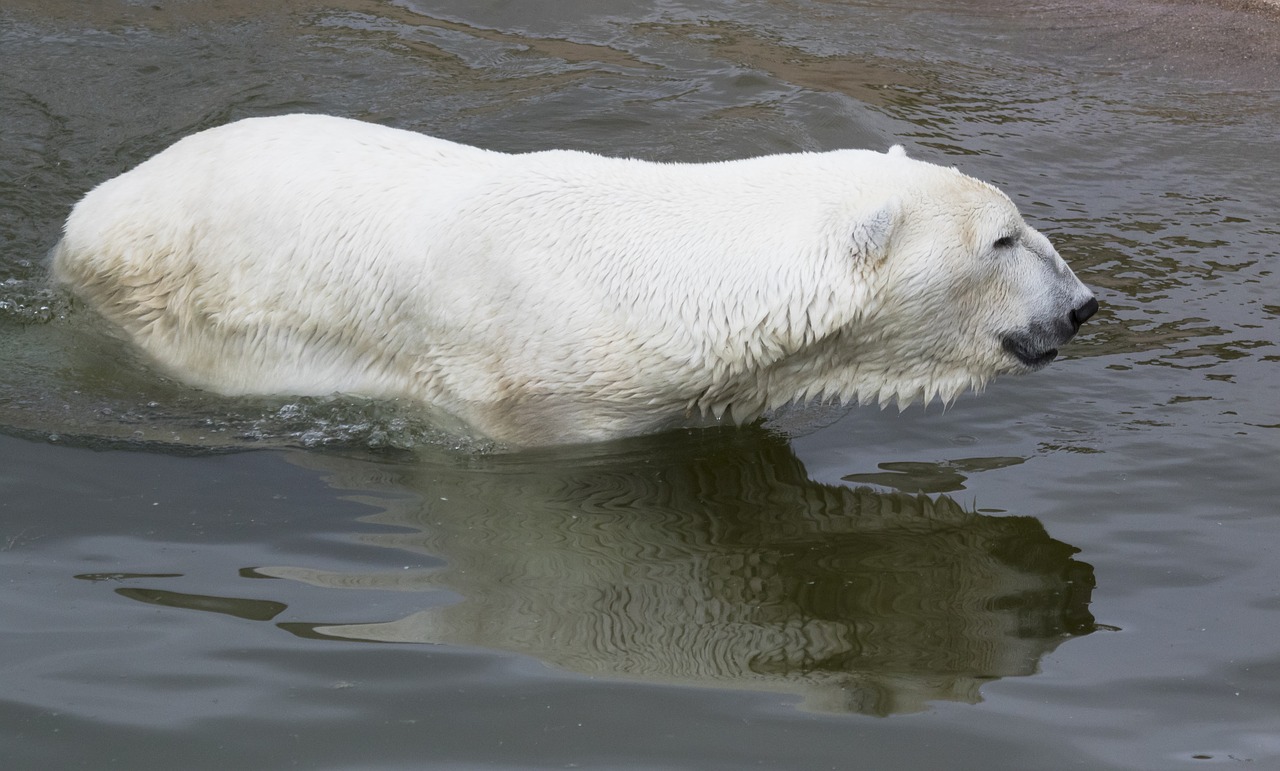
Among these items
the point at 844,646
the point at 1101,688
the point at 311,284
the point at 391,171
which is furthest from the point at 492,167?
the point at 1101,688

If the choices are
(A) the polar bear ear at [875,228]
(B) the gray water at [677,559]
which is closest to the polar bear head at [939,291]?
(A) the polar bear ear at [875,228]

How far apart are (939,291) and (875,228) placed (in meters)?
0.32

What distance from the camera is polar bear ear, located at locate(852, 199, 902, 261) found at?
3436 mm

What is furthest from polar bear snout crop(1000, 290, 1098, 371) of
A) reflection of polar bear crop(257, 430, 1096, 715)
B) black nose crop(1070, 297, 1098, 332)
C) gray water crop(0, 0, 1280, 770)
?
reflection of polar bear crop(257, 430, 1096, 715)

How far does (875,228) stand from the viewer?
345 cm

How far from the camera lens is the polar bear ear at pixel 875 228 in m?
3.44

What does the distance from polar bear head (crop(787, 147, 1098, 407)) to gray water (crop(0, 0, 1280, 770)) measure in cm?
33

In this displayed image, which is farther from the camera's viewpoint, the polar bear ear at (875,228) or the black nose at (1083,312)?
the black nose at (1083,312)

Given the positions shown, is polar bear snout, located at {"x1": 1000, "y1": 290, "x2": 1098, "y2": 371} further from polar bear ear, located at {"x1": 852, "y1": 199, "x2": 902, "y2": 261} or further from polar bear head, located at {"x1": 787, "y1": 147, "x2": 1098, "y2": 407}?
polar bear ear, located at {"x1": 852, "y1": 199, "x2": 902, "y2": 261}

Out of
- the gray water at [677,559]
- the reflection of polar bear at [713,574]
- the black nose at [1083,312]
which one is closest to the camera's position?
the gray water at [677,559]

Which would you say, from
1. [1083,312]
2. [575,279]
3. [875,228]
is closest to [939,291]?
[875,228]

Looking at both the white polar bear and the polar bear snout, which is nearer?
the white polar bear

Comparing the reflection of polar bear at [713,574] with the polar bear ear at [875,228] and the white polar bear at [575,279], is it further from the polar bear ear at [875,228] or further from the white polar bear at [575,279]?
the polar bear ear at [875,228]

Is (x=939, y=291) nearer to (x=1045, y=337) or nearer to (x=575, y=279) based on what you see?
(x=1045, y=337)
